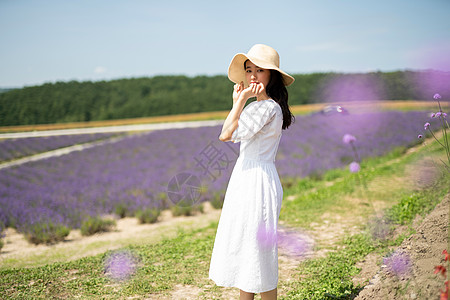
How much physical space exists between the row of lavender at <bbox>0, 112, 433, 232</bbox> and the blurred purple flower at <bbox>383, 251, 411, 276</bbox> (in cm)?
373

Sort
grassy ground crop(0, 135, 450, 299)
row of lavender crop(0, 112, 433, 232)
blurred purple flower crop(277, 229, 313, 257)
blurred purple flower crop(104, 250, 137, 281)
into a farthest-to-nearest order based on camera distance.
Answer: row of lavender crop(0, 112, 433, 232) < blurred purple flower crop(277, 229, 313, 257) < blurred purple flower crop(104, 250, 137, 281) < grassy ground crop(0, 135, 450, 299)

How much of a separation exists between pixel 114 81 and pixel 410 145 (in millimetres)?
29473

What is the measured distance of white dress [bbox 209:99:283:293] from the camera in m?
2.09

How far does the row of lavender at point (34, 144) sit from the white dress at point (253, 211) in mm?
9784

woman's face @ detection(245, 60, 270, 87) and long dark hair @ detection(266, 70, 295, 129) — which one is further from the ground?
woman's face @ detection(245, 60, 270, 87)

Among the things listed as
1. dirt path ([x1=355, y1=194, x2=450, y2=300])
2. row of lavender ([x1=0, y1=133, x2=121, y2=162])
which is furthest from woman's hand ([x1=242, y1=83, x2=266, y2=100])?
row of lavender ([x1=0, y1=133, x2=121, y2=162])

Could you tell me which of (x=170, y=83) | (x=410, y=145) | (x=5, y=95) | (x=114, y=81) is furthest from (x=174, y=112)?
(x=410, y=145)

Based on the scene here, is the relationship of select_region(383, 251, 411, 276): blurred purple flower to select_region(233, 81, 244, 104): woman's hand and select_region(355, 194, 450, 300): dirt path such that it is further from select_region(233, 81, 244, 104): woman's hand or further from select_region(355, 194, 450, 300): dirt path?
select_region(233, 81, 244, 104): woman's hand

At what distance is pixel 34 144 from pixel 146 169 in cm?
625

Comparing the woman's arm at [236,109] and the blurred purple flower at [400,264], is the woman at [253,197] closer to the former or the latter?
the woman's arm at [236,109]

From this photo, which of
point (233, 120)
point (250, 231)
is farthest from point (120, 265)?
point (233, 120)

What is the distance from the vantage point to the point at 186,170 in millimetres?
8211

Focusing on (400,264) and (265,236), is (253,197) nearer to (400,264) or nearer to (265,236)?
(265,236)

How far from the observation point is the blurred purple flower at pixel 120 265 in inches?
137
